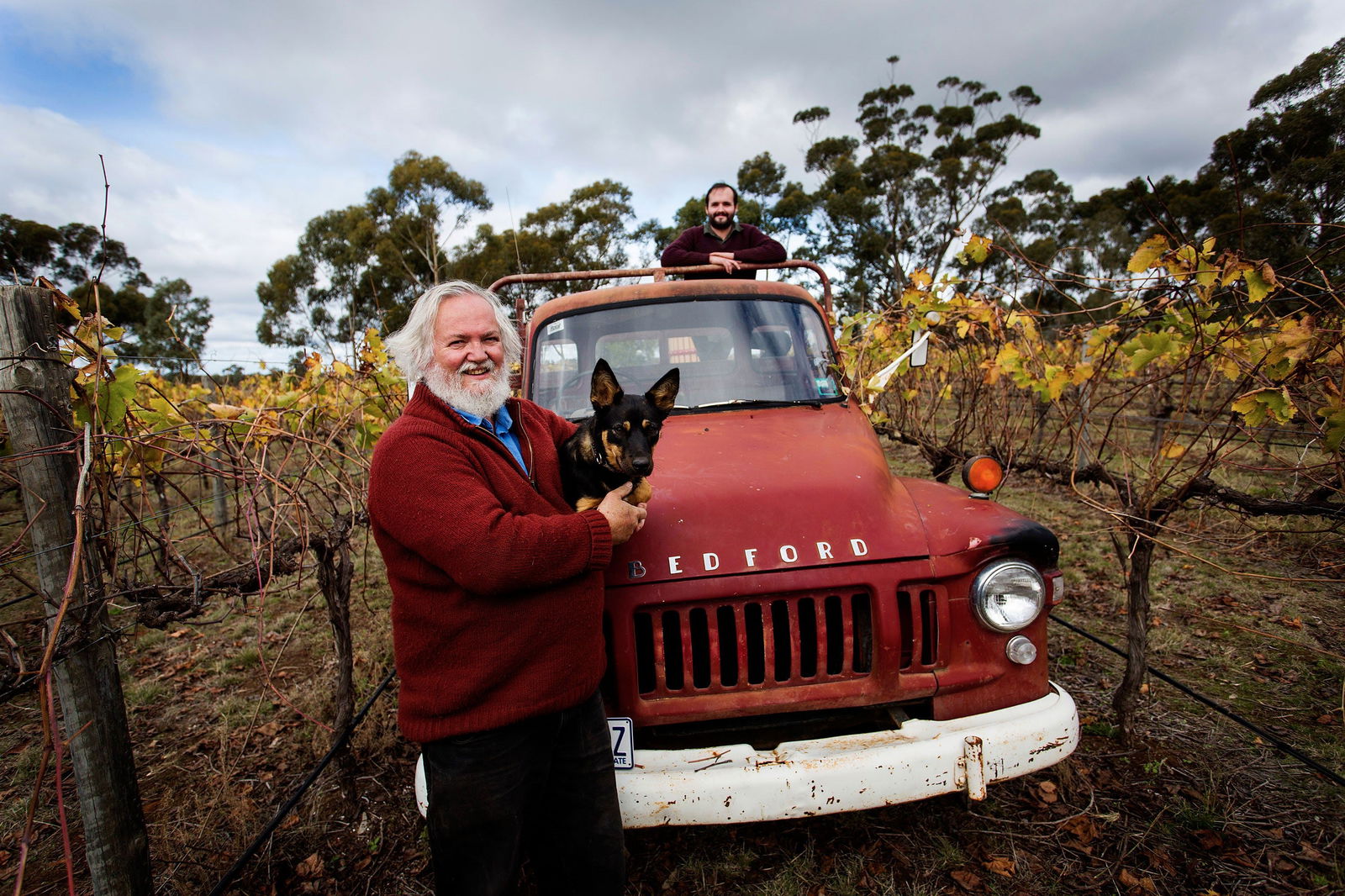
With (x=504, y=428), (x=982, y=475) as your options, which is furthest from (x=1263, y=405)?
(x=504, y=428)

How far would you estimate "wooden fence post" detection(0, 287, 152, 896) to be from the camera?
6.05 feet

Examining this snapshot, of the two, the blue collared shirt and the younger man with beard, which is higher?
the younger man with beard

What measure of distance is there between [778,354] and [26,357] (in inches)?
116

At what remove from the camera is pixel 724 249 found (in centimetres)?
480

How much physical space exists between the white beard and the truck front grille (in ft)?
2.86

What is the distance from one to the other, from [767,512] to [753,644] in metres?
0.48

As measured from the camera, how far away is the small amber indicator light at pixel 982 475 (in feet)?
8.85

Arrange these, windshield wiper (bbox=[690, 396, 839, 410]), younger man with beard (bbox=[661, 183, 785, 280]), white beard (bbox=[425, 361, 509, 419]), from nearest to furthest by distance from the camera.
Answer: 1. white beard (bbox=[425, 361, 509, 419])
2. windshield wiper (bbox=[690, 396, 839, 410])
3. younger man with beard (bbox=[661, 183, 785, 280])

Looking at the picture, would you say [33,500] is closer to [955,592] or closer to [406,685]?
[406,685]

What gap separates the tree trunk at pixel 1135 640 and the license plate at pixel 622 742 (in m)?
2.57

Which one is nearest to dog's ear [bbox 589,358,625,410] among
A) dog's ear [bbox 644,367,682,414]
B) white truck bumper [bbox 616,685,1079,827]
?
dog's ear [bbox 644,367,682,414]

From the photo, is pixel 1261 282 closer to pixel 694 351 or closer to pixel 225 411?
pixel 694 351

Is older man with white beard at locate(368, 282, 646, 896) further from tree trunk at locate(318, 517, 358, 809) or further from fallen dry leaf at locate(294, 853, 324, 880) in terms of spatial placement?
tree trunk at locate(318, 517, 358, 809)

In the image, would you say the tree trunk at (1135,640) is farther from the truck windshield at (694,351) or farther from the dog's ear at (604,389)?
the dog's ear at (604,389)
